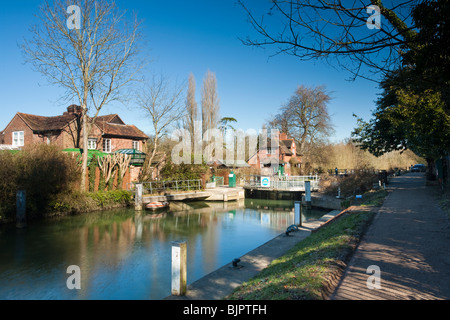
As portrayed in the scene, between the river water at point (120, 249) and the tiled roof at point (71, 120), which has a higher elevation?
the tiled roof at point (71, 120)

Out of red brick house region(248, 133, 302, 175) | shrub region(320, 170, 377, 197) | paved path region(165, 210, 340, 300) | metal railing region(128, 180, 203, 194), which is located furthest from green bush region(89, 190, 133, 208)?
red brick house region(248, 133, 302, 175)

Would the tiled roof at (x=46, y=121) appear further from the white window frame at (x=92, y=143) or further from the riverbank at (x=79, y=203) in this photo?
the riverbank at (x=79, y=203)

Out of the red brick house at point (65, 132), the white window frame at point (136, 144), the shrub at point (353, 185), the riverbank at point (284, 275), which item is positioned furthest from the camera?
the white window frame at point (136, 144)

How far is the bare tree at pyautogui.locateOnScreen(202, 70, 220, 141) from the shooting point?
39.0 m

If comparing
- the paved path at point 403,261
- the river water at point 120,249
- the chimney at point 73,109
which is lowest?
the river water at point 120,249

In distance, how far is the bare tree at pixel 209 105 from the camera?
128ft

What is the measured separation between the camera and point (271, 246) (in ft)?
31.9

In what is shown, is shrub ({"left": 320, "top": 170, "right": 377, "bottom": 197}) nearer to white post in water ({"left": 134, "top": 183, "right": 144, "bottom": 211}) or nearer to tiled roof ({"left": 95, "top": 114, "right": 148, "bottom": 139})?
white post in water ({"left": 134, "top": 183, "right": 144, "bottom": 211})

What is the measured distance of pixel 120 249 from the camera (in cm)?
1170

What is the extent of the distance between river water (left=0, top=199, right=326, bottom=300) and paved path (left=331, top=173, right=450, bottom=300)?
4667 mm

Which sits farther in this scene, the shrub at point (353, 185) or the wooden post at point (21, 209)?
the shrub at point (353, 185)

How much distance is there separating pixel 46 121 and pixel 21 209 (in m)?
20.4

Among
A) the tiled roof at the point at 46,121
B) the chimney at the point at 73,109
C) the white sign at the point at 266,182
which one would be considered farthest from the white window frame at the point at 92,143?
the white sign at the point at 266,182

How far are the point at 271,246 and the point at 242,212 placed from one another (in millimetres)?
12460
